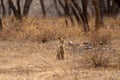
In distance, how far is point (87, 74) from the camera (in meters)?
→ 7.66

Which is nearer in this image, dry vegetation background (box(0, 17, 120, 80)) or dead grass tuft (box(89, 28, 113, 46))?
dry vegetation background (box(0, 17, 120, 80))

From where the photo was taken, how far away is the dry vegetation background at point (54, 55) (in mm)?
7738

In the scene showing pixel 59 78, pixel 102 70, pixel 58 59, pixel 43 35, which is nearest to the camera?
pixel 59 78

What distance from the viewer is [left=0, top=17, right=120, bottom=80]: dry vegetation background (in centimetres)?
774

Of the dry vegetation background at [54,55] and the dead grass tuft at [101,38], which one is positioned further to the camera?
the dead grass tuft at [101,38]

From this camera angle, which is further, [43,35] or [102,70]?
[43,35]

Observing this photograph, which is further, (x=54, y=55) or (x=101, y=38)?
(x=101, y=38)

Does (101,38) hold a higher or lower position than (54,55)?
higher

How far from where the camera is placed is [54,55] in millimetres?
10414

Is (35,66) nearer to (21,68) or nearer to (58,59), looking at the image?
(21,68)

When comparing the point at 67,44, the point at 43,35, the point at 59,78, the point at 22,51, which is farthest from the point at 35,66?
the point at 43,35

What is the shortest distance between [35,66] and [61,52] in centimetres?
109

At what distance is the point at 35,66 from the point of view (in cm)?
884

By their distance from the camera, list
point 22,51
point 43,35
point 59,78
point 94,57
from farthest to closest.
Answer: point 43,35
point 22,51
point 94,57
point 59,78
